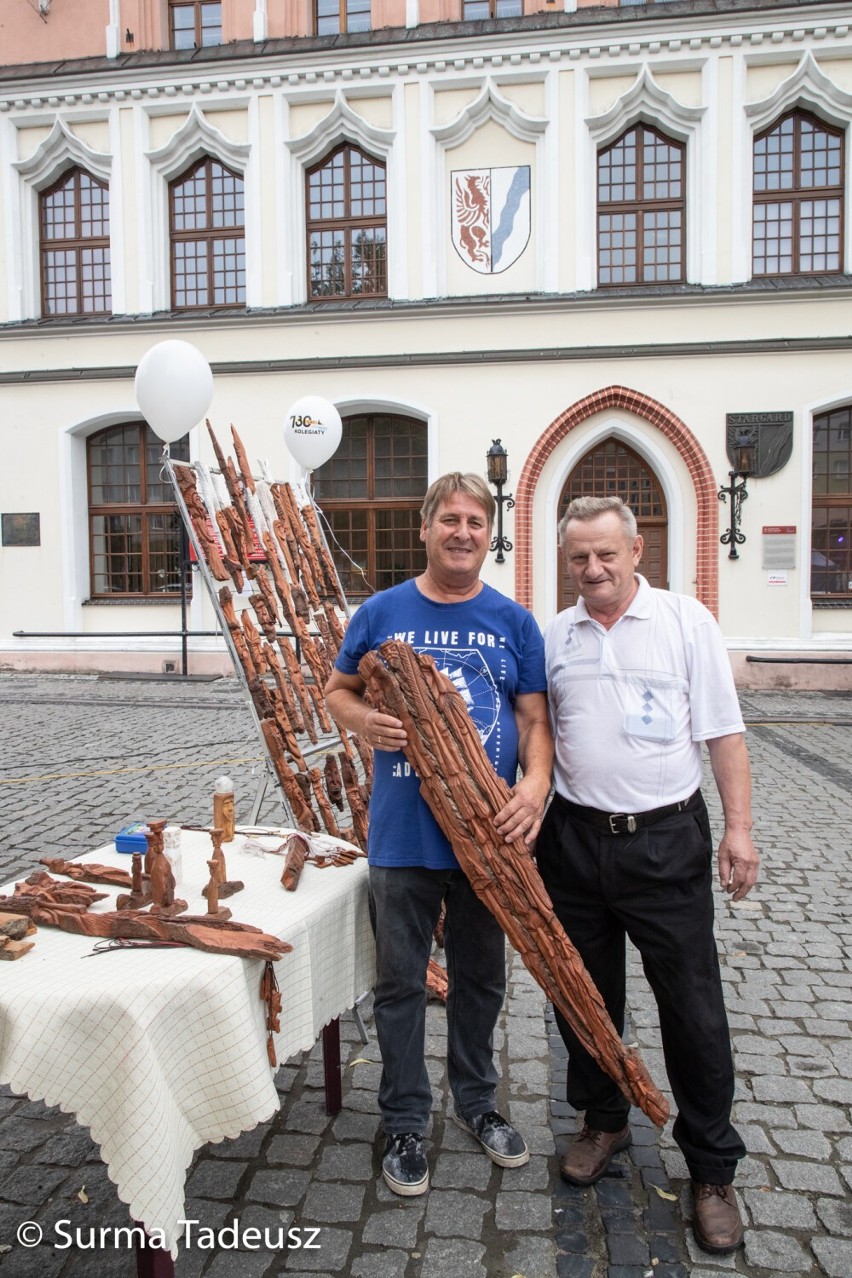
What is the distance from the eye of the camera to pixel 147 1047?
195 cm

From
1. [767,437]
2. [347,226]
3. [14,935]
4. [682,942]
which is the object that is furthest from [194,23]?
[682,942]

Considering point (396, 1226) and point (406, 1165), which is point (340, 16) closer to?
point (406, 1165)

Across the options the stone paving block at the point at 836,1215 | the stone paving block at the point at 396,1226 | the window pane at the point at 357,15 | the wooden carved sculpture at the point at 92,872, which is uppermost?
the window pane at the point at 357,15

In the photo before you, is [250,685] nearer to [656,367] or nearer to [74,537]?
[656,367]

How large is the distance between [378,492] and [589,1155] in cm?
1266

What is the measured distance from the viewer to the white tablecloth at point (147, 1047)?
6.37 ft

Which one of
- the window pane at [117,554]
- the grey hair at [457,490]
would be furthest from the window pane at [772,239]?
the grey hair at [457,490]

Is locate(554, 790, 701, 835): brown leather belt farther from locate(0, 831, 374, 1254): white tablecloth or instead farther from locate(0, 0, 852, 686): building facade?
locate(0, 0, 852, 686): building facade

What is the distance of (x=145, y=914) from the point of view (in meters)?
2.35

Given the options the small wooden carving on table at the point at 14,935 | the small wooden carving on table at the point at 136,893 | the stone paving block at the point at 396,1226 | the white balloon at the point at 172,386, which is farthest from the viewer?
the white balloon at the point at 172,386

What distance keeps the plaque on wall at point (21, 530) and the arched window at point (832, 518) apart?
1192 cm

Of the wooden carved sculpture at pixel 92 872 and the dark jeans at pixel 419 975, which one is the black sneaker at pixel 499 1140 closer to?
the dark jeans at pixel 419 975

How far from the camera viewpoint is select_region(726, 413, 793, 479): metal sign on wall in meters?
13.0

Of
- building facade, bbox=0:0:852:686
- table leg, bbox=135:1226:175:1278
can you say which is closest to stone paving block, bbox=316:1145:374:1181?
table leg, bbox=135:1226:175:1278
